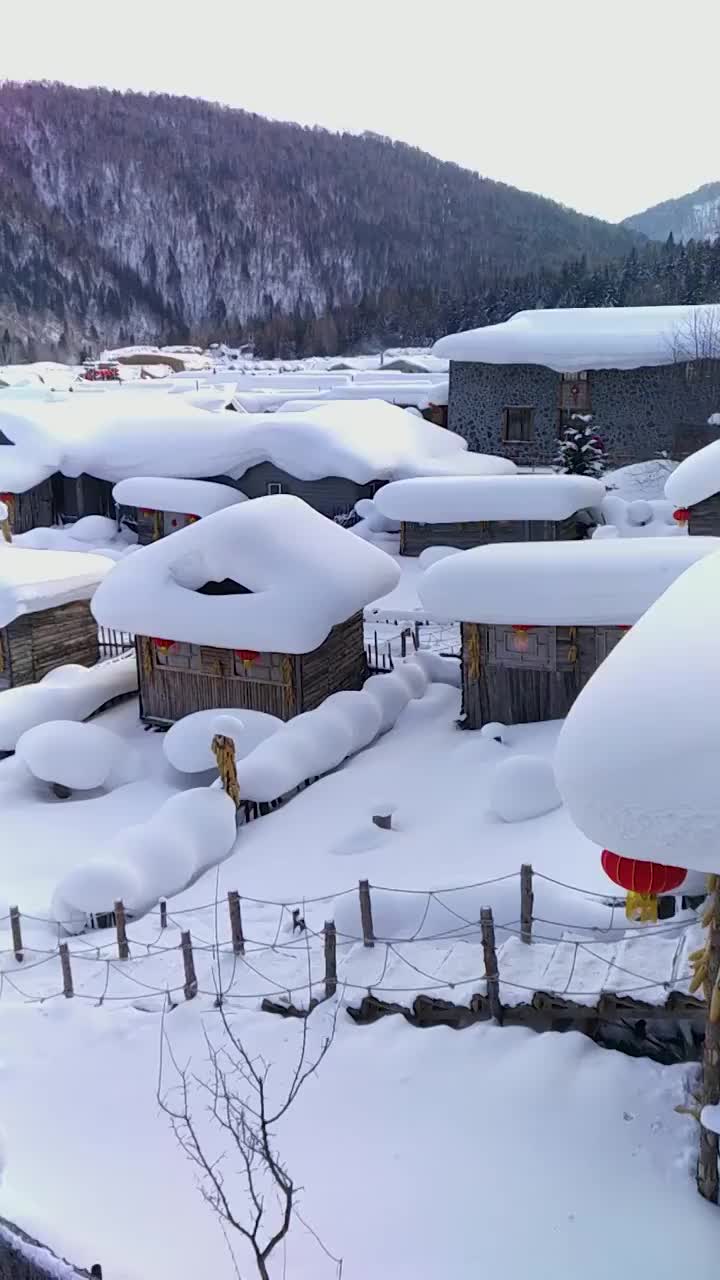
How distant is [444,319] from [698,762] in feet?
227

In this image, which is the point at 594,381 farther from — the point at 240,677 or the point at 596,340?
the point at 240,677

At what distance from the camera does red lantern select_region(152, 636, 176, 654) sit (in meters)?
18.2

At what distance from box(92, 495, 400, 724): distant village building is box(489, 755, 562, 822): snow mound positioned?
14.9 feet

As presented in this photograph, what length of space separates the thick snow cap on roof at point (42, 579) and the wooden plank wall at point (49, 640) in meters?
0.41

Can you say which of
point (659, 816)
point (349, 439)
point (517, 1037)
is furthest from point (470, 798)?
point (349, 439)

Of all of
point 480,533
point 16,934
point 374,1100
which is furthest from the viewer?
point 480,533

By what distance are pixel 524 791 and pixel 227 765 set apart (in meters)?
4.10

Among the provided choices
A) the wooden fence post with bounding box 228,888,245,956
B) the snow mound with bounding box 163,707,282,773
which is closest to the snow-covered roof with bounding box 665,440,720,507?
the snow mound with bounding box 163,707,282,773

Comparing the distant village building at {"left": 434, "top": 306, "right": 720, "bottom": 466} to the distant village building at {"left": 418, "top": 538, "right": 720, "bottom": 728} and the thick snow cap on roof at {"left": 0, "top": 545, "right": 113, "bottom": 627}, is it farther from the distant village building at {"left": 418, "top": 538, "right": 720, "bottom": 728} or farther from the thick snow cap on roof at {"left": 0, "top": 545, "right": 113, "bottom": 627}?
the distant village building at {"left": 418, "top": 538, "right": 720, "bottom": 728}

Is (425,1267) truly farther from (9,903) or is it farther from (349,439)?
(349,439)

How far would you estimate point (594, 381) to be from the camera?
31.6 meters

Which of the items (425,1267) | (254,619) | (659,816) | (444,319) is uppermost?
(444,319)

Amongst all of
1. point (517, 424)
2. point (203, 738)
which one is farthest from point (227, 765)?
point (517, 424)

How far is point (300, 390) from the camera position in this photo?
1822 inches
